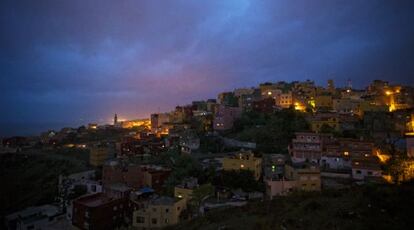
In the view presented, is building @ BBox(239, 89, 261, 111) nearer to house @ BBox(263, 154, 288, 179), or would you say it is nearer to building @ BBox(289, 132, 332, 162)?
building @ BBox(289, 132, 332, 162)

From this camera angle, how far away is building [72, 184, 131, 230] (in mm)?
23984

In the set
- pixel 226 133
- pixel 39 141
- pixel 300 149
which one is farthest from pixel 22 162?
pixel 300 149

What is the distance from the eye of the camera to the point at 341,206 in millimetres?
14852

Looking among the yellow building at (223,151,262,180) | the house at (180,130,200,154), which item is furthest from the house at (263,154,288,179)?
the house at (180,130,200,154)

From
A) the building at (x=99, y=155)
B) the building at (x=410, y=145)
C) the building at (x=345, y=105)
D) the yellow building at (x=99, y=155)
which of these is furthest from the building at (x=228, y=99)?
the building at (x=410, y=145)

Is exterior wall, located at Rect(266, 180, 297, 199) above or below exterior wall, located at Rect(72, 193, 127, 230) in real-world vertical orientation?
above

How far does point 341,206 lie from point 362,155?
14627 mm

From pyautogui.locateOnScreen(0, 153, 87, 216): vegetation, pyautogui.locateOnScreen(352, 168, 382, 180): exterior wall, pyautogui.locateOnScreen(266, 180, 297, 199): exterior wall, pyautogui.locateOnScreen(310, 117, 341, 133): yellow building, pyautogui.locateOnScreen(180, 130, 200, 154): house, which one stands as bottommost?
pyautogui.locateOnScreen(0, 153, 87, 216): vegetation

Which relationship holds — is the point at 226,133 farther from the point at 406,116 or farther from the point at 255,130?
the point at 406,116

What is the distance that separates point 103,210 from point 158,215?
5.92m

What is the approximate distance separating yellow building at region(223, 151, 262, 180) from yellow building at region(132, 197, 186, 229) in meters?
7.43

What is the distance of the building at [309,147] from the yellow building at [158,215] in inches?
555

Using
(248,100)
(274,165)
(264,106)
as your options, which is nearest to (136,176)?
(274,165)

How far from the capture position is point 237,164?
2786cm
